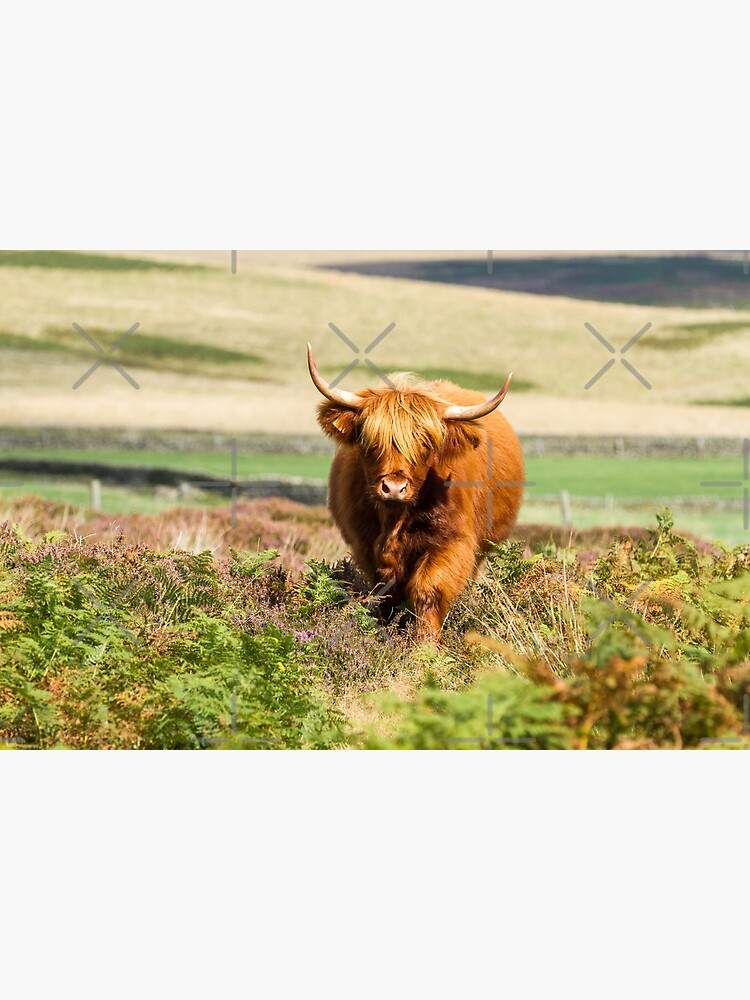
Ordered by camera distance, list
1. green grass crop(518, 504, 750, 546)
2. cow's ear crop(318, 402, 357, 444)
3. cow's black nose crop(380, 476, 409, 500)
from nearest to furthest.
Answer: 1. cow's black nose crop(380, 476, 409, 500)
2. cow's ear crop(318, 402, 357, 444)
3. green grass crop(518, 504, 750, 546)

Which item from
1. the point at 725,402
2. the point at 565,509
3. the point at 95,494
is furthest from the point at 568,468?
the point at 95,494

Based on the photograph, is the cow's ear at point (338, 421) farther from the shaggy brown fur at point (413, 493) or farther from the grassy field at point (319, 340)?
the grassy field at point (319, 340)

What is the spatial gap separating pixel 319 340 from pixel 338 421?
2.85 meters

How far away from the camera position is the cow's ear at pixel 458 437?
8195 mm

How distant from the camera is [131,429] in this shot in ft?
37.2

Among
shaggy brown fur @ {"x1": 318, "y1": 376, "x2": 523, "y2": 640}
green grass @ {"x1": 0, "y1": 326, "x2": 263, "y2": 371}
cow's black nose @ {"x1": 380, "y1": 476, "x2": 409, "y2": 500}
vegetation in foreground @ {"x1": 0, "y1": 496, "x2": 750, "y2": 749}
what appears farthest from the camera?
green grass @ {"x1": 0, "y1": 326, "x2": 263, "y2": 371}

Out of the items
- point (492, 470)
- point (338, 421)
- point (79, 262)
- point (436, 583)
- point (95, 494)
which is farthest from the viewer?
point (95, 494)

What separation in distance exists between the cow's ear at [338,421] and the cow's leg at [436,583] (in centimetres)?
89

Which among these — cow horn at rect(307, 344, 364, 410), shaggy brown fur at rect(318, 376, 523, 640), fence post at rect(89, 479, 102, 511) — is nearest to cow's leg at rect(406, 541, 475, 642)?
shaggy brown fur at rect(318, 376, 523, 640)

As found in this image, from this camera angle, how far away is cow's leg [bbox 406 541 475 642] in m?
8.22

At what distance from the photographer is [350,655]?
7.57m

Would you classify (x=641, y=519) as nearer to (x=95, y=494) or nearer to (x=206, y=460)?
(x=206, y=460)

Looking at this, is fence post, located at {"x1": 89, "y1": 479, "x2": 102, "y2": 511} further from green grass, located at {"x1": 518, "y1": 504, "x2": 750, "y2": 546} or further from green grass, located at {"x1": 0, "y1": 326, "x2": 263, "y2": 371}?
green grass, located at {"x1": 518, "y1": 504, "x2": 750, "y2": 546}
